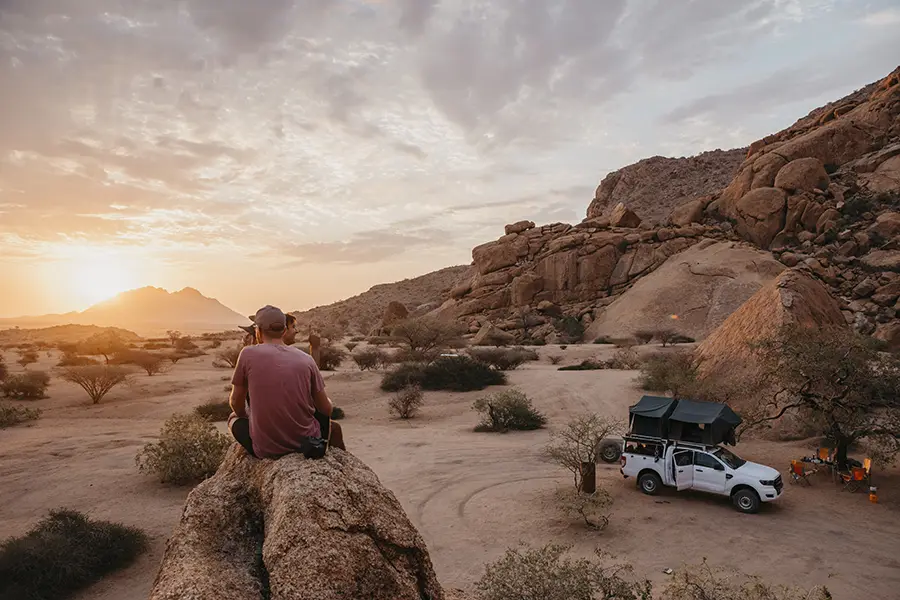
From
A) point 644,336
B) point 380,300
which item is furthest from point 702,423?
point 380,300

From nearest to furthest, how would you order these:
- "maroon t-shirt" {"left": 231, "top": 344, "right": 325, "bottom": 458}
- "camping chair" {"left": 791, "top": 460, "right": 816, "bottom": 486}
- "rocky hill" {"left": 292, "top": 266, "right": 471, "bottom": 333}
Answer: "maroon t-shirt" {"left": 231, "top": 344, "right": 325, "bottom": 458}
"camping chair" {"left": 791, "top": 460, "right": 816, "bottom": 486}
"rocky hill" {"left": 292, "top": 266, "right": 471, "bottom": 333}

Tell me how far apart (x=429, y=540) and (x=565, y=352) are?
27201 millimetres

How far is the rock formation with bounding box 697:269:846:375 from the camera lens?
17094 millimetres

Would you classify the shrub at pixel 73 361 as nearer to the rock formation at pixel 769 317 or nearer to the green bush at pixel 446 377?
the green bush at pixel 446 377

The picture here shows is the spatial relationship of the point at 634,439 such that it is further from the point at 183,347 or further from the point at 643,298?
the point at 183,347

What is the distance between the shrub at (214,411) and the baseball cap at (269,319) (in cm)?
1632

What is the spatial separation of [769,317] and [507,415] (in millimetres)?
9438

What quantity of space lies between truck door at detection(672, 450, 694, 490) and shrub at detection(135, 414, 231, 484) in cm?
1006

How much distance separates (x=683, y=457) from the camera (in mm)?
11133

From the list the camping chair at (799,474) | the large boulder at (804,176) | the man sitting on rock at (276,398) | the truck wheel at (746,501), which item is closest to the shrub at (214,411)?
the truck wheel at (746,501)

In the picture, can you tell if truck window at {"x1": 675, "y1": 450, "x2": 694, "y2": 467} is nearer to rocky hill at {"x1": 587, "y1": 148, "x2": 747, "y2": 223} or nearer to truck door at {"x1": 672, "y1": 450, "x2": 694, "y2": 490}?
truck door at {"x1": 672, "y1": 450, "x2": 694, "y2": 490}

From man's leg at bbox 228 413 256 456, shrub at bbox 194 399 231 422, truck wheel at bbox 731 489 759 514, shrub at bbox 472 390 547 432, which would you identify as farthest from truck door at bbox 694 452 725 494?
shrub at bbox 194 399 231 422

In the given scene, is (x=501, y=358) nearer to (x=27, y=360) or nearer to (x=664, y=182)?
(x=27, y=360)

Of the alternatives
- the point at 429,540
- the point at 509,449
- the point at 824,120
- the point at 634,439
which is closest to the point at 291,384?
the point at 429,540
